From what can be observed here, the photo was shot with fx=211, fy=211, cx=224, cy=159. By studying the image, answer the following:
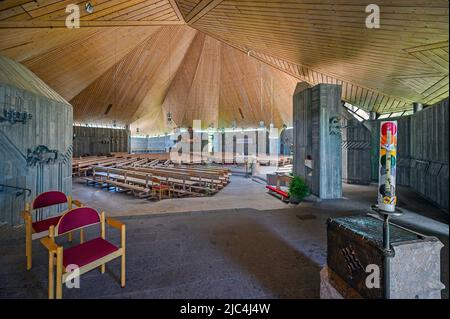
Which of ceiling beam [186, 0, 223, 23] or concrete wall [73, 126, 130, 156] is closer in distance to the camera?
ceiling beam [186, 0, 223, 23]

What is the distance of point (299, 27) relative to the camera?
4777 mm

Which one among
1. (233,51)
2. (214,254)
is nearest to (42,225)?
(214,254)

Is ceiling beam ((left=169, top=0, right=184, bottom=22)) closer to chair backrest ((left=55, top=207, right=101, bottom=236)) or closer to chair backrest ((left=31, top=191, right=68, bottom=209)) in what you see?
chair backrest ((left=31, top=191, right=68, bottom=209))

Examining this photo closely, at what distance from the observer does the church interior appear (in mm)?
1761

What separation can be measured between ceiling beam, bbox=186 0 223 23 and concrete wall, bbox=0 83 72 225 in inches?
163

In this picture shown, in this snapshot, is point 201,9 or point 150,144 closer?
point 201,9

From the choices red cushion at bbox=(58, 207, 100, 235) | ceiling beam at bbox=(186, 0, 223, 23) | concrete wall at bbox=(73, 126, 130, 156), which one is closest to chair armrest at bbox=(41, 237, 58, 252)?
red cushion at bbox=(58, 207, 100, 235)

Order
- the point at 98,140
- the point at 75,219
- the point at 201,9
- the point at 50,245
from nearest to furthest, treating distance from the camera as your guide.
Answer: the point at 50,245, the point at 75,219, the point at 201,9, the point at 98,140

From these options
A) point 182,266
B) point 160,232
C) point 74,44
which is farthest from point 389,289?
point 74,44

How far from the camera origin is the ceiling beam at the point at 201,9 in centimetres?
498

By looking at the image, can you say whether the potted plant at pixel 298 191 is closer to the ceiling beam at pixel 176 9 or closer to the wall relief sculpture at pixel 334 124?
the wall relief sculpture at pixel 334 124

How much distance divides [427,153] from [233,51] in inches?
419

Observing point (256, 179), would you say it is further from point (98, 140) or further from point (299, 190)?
point (98, 140)

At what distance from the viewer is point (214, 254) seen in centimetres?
286
